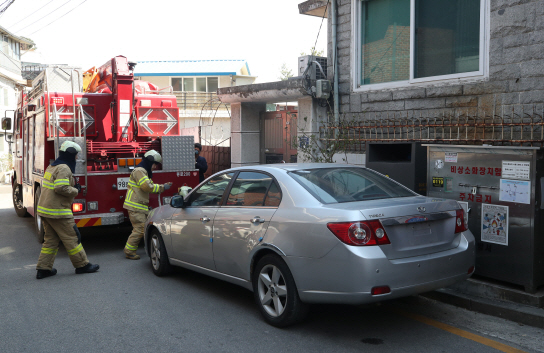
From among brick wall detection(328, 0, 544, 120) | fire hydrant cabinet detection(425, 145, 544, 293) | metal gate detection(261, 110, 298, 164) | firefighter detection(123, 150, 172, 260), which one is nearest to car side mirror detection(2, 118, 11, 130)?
firefighter detection(123, 150, 172, 260)

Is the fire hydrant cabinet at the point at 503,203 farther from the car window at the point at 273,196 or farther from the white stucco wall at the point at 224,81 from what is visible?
the white stucco wall at the point at 224,81

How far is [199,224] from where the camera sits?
228 inches

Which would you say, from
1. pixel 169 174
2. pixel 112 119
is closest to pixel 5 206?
pixel 112 119

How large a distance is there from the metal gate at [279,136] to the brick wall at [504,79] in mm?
3335

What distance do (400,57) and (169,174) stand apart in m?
4.43

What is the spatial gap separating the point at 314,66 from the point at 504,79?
3.70 m

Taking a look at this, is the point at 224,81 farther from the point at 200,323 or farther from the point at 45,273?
the point at 200,323

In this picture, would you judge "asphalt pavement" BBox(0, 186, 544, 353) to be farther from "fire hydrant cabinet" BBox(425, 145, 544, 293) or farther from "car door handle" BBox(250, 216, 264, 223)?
"car door handle" BBox(250, 216, 264, 223)

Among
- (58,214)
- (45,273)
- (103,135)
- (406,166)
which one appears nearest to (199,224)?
(58,214)

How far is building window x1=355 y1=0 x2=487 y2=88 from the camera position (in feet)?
24.4

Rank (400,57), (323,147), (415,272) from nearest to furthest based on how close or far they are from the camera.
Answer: (415,272) < (400,57) < (323,147)

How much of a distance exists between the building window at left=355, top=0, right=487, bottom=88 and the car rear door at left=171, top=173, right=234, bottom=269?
13.3 feet

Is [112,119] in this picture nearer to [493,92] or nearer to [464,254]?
[493,92]

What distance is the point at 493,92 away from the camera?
705 cm
